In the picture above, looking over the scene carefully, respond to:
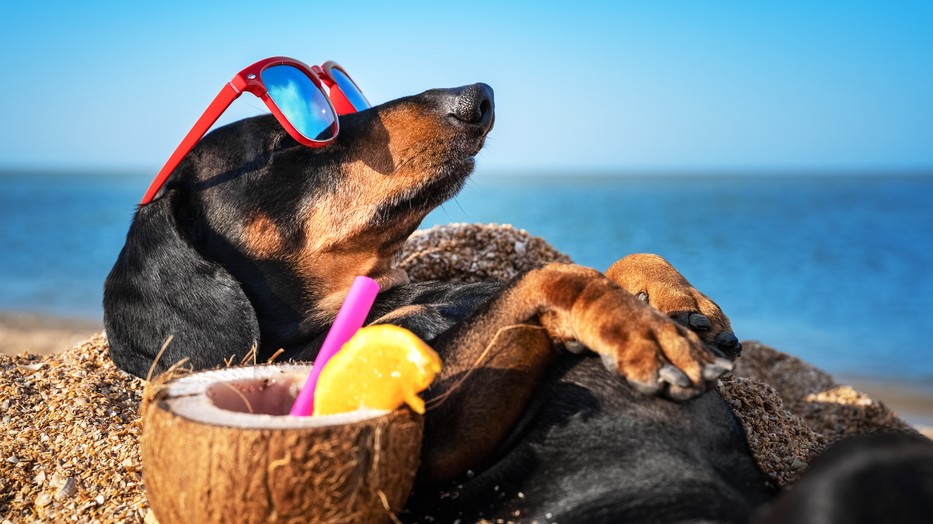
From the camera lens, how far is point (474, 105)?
11.2 ft

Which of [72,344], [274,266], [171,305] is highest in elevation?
[274,266]

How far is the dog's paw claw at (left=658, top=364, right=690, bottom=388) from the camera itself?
2104 mm

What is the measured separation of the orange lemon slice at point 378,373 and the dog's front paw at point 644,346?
49 centimetres

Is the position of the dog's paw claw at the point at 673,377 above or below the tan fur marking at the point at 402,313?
above

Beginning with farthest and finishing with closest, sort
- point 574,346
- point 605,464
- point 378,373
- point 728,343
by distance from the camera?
point 728,343, point 574,346, point 605,464, point 378,373

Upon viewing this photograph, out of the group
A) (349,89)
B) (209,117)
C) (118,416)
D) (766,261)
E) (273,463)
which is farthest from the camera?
(766,261)

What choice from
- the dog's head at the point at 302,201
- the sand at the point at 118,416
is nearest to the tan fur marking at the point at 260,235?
the dog's head at the point at 302,201

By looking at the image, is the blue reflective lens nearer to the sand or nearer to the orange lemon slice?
the sand

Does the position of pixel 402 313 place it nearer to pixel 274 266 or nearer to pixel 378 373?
pixel 274 266

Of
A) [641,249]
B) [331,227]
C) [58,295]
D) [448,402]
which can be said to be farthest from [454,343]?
[641,249]

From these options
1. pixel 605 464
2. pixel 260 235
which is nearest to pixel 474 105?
pixel 260 235

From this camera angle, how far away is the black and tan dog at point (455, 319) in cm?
220

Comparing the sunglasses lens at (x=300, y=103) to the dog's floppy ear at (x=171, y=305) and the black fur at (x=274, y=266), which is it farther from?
the dog's floppy ear at (x=171, y=305)

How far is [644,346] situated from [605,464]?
37 cm
